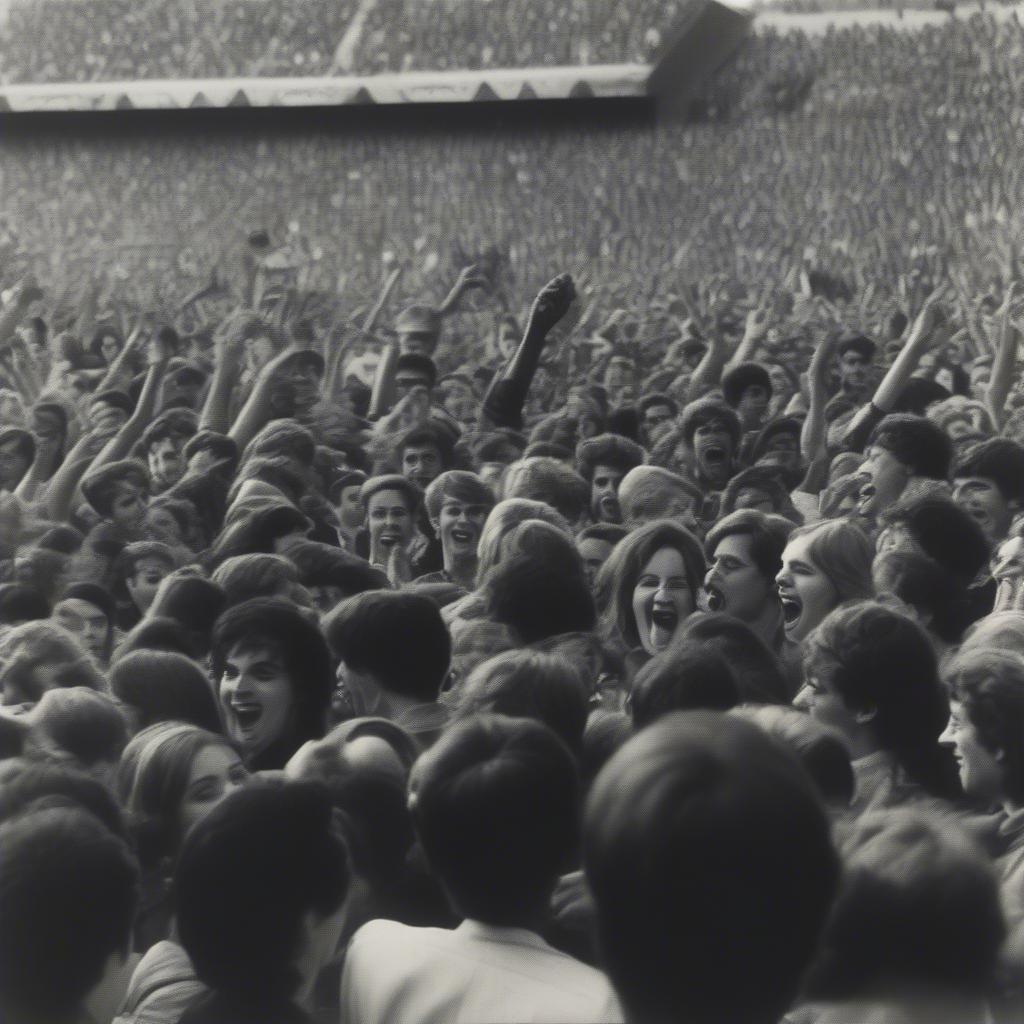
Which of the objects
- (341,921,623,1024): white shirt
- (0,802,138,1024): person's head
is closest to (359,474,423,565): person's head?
(0,802,138,1024): person's head

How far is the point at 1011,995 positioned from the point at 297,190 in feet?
15.3

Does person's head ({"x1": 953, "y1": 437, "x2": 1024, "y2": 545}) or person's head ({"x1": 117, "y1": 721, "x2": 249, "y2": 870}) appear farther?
person's head ({"x1": 953, "y1": 437, "x2": 1024, "y2": 545})

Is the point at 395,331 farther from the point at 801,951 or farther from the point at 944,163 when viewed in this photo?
the point at 801,951

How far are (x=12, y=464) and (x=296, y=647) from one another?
3001 millimetres

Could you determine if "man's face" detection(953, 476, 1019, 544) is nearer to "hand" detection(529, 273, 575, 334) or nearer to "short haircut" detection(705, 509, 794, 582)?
"short haircut" detection(705, 509, 794, 582)

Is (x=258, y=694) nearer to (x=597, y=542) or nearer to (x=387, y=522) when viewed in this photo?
(x=597, y=542)

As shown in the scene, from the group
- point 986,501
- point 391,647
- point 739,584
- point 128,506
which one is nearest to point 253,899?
point 391,647

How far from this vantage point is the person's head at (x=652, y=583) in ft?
12.3

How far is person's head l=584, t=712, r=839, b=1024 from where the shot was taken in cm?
132

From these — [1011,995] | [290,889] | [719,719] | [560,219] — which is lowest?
[1011,995]

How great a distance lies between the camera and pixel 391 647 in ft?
9.73

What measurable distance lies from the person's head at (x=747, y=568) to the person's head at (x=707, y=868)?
249 cm

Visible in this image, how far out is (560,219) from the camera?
6.06 metres

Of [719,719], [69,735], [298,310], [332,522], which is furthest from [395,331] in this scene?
[719,719]
